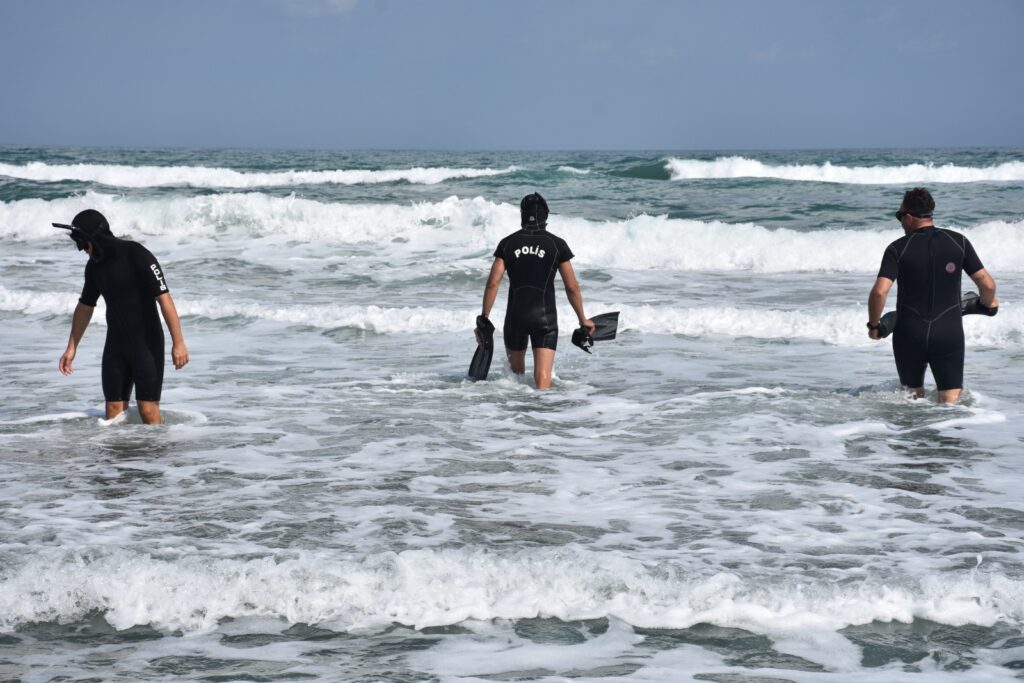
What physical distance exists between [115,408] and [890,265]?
6.33 m

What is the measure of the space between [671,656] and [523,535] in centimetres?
151

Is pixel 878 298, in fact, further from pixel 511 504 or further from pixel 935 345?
pixel 511 504

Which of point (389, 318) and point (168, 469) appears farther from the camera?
point (389, 318)

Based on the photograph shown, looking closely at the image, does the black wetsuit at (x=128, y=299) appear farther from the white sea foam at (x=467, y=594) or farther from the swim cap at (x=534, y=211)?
the swim cap at (x=534, y=211)

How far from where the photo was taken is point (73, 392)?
980 cm

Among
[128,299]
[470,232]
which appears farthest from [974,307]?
[470,232]

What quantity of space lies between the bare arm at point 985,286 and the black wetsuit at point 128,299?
20.7ft

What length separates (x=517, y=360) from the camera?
32.7ft

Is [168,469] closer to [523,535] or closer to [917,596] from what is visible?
[523,535]

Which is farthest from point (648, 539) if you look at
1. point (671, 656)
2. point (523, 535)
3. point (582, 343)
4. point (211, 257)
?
point (211, 257)

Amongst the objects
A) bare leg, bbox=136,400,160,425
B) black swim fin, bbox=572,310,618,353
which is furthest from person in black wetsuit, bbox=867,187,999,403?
bare leg, bbox=136,400,160,425

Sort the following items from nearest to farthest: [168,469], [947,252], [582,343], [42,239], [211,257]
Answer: [168,469], [947,252], [582,343], [211,257], [42,239]

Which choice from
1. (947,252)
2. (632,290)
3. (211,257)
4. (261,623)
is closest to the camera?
(261,623)

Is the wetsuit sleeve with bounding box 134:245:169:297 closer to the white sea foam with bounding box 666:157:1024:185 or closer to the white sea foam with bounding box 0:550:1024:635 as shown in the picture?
the white sea foam with bounding box 0:550:1024:635
